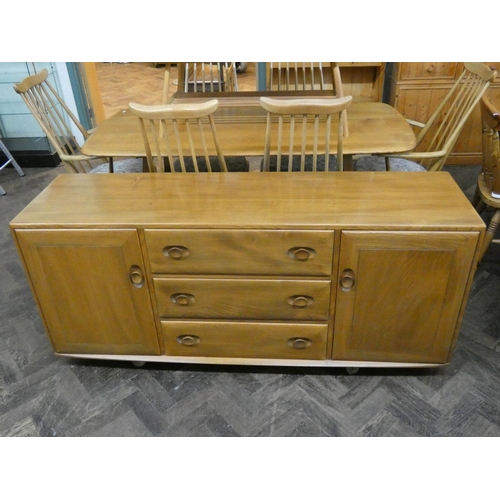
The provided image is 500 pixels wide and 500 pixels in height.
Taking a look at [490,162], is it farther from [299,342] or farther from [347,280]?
[299,342]

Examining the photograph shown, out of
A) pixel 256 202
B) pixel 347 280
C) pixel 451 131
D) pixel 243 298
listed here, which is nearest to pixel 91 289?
pixel 243 298

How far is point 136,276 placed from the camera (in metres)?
1.51

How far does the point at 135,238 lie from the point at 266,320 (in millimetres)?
543

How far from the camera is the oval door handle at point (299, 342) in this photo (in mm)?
1630

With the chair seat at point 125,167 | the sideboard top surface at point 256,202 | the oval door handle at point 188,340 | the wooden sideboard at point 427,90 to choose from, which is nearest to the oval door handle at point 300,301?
the sideboard top surface at point 256,202

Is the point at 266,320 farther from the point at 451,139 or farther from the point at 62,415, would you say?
the point at 451,139

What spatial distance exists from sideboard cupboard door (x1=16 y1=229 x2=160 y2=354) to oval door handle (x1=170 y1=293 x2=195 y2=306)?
0.29 feet

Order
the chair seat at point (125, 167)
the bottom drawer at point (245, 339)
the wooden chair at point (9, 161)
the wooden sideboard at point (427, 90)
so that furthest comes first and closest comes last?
the wooden chair at point (9, 161) → the wooden sideboard at point (427, 90) → the chair seat at point (125, 167) → the bottom drawer at point (245, 339)

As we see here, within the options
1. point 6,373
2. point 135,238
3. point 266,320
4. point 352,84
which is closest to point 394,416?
point 266,320

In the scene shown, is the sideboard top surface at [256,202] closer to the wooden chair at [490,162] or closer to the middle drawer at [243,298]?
the middle drawer at [243,298]

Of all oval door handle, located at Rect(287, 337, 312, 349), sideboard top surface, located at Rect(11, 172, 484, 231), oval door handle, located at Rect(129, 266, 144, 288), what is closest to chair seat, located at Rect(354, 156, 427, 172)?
sideboard top surface, located at Rect(11, 172, 484, 231)

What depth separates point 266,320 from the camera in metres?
1.60

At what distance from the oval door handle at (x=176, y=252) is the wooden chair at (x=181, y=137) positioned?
42 centimetres

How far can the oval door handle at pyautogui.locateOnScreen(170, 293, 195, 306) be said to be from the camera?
1560 mm
